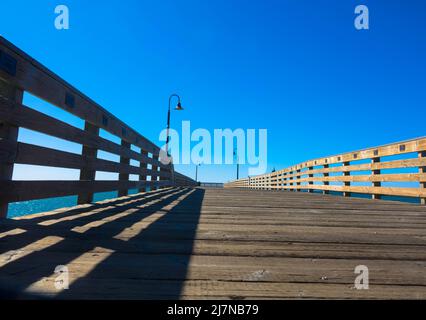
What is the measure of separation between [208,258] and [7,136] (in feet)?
7.23

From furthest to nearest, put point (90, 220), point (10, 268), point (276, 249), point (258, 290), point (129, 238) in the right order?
point (90, 220) → point (129, 238) → point (276, 249) → point (10, 268) → point (258, 290)

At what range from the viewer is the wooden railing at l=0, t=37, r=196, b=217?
8.11ft

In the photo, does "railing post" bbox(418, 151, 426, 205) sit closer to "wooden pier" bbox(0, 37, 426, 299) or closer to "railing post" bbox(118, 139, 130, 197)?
"wooden pier" bbox(0, 37, 426, 299)

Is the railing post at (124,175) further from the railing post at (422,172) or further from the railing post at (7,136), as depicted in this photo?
the railing post at (422,172)

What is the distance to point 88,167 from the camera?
3.97m

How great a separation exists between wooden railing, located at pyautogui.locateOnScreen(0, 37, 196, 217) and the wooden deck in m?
0.38

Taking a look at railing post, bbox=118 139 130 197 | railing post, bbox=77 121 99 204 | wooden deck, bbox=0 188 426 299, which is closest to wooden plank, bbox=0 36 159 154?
railing post, bbox=77 121 99 204

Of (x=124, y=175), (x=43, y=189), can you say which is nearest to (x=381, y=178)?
(x=124, y=175)
